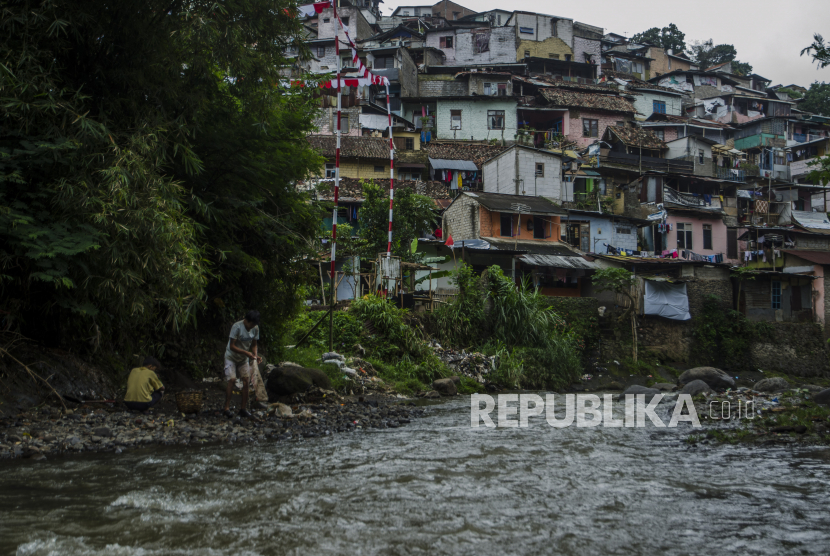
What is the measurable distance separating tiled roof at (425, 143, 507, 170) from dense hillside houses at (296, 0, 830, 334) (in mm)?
178

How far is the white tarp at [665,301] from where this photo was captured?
3092 cm

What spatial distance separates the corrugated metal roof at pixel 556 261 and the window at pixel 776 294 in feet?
34.3

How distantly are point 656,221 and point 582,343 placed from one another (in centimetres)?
1372

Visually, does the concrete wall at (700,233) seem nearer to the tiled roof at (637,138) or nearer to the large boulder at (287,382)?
the tiled roof at (637,138)

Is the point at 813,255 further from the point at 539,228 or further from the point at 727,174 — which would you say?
the point at 539,228

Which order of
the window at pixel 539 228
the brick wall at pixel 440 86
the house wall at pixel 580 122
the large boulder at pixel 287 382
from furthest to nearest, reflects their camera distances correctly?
1. the brick wall at pixel 440 86
2. the house wall at pixel 580 122
3. the window at pixel 539 228
4. the large boulder at pixel 287 382

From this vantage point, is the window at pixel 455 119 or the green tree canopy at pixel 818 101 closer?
the window at pixel 455 119

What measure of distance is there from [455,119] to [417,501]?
4423cm

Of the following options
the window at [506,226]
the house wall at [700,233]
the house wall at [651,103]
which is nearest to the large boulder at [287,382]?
the window at [506,226]

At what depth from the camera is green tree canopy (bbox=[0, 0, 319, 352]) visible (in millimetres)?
8195

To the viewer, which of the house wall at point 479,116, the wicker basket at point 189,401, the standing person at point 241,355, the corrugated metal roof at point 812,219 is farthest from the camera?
the house wall at point 479,116

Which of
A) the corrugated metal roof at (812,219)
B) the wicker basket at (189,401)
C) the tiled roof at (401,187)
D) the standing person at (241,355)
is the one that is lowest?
the wicker basket at (189,401)

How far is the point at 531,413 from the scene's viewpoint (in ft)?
45.4

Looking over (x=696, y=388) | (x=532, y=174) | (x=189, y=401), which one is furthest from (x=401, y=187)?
(x=189, y=401)
